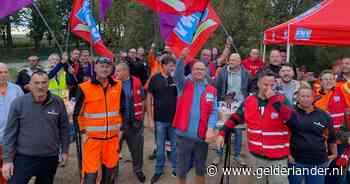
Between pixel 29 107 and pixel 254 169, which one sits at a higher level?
pixel 29 107

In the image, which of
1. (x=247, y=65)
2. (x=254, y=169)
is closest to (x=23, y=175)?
(x=254, y=169)

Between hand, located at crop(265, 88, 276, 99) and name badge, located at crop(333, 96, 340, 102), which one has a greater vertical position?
hand, located at crop(265, 88, 276, 99)

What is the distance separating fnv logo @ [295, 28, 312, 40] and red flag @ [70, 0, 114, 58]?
373cm

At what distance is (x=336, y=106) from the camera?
4996 millimetres

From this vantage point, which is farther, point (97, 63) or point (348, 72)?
point (348, 72)

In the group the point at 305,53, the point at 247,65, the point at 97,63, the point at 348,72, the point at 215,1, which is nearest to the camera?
the point at 97,63

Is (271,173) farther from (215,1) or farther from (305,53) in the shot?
(305,53)

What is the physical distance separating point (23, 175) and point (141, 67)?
17.3 feet

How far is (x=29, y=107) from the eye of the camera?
418 centimetres

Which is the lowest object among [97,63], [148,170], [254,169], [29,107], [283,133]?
[148,170]

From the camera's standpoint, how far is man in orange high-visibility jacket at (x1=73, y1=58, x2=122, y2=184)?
15.1 ft

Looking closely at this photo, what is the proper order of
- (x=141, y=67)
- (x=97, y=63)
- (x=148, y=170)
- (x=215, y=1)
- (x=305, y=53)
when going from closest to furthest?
1. (x=97, y=63)
2. (x=148, y=170)
3. (x=141, y=67)
4. (x=215, y=1)
5. (x=305, y=53)

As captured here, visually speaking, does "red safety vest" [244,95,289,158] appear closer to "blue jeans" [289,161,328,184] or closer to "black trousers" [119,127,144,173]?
"blue jeans" [289,161,328,184]

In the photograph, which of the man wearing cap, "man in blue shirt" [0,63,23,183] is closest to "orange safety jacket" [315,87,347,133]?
"man in blue shirt" [0,63,23,183]
